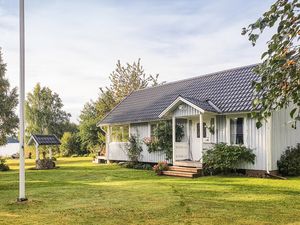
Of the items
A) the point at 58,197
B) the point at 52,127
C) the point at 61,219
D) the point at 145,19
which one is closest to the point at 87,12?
the point at 145,19

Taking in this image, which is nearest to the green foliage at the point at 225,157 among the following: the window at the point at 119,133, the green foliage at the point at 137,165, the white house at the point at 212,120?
the white house at the point at 212,120

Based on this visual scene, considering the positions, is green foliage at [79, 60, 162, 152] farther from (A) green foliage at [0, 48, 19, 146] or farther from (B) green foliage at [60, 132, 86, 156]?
(A) green foliage at [0, 48, 19, 146]

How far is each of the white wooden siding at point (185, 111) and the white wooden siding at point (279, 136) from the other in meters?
3.62

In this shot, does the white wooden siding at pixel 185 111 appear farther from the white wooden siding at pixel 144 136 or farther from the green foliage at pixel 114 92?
the green foliage at pixel 114 92

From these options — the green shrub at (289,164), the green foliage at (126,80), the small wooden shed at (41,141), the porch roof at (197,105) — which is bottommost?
the green shrub at (289,164)

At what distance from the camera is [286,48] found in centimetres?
304

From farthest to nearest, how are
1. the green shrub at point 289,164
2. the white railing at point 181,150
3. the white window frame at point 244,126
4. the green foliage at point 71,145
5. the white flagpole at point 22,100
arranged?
1. the green foliage at point 71,145
2. the white railing at point 181,150
3. the white window frame at point 244,126
4. the green shrub at point 289,164
5. the white flagpole at point 22,100

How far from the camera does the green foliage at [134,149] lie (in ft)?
73.5

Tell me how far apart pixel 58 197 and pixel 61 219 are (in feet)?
9.91

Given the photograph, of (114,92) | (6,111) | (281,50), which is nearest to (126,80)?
(114,92)

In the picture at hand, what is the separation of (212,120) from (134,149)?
21.9 feet

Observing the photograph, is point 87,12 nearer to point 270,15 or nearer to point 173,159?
point 173,159

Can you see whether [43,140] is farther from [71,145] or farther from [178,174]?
[71,145]

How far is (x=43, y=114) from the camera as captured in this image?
2122 inches
